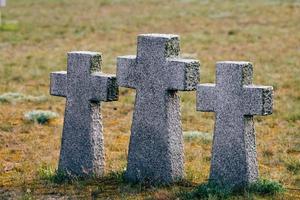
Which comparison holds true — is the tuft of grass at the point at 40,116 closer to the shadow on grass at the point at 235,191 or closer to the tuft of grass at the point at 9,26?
the shadow on grass at the point at 235,191

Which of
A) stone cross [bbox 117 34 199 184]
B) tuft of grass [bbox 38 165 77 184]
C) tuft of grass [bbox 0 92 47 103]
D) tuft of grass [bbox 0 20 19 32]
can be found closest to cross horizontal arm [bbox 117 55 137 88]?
stone cross [bbox 117 34 199 184]

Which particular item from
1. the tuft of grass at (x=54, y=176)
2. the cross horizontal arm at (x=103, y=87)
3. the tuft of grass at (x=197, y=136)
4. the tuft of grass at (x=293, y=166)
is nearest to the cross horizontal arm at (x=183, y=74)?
the cross horizontal arm at (x=103, y=87)

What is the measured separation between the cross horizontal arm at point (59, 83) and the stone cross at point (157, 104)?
0.87 m

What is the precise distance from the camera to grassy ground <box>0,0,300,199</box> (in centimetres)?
1063

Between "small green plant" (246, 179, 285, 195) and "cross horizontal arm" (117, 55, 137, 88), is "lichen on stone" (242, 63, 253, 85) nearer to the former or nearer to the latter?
"small green plant" (246, 179, 285, 195)

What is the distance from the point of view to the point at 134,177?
9.99m

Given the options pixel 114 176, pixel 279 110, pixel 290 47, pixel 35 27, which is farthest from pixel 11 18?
pixel 114 176

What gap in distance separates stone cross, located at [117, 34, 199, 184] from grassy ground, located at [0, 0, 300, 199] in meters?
0.27

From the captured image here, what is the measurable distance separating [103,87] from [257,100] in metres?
1.97

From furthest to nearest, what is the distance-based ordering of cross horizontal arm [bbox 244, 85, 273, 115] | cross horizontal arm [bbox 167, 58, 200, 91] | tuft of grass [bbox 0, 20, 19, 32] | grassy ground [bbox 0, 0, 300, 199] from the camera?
tuft of grass [bbox 0, 20, 19, 32]
grassy ground [bbox 0, 0, 300, 199]
cross horizontal arm [bbox 167, 58, 200, 91]
cross horizontal arm [bbox 244, 85, 273, 115]

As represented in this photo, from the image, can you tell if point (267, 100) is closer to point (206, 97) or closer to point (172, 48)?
point (206, 97)

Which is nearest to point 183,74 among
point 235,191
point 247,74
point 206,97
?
point 206,97

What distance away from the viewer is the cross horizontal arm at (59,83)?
1048cm

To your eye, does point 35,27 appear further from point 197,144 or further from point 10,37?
point 197,144
